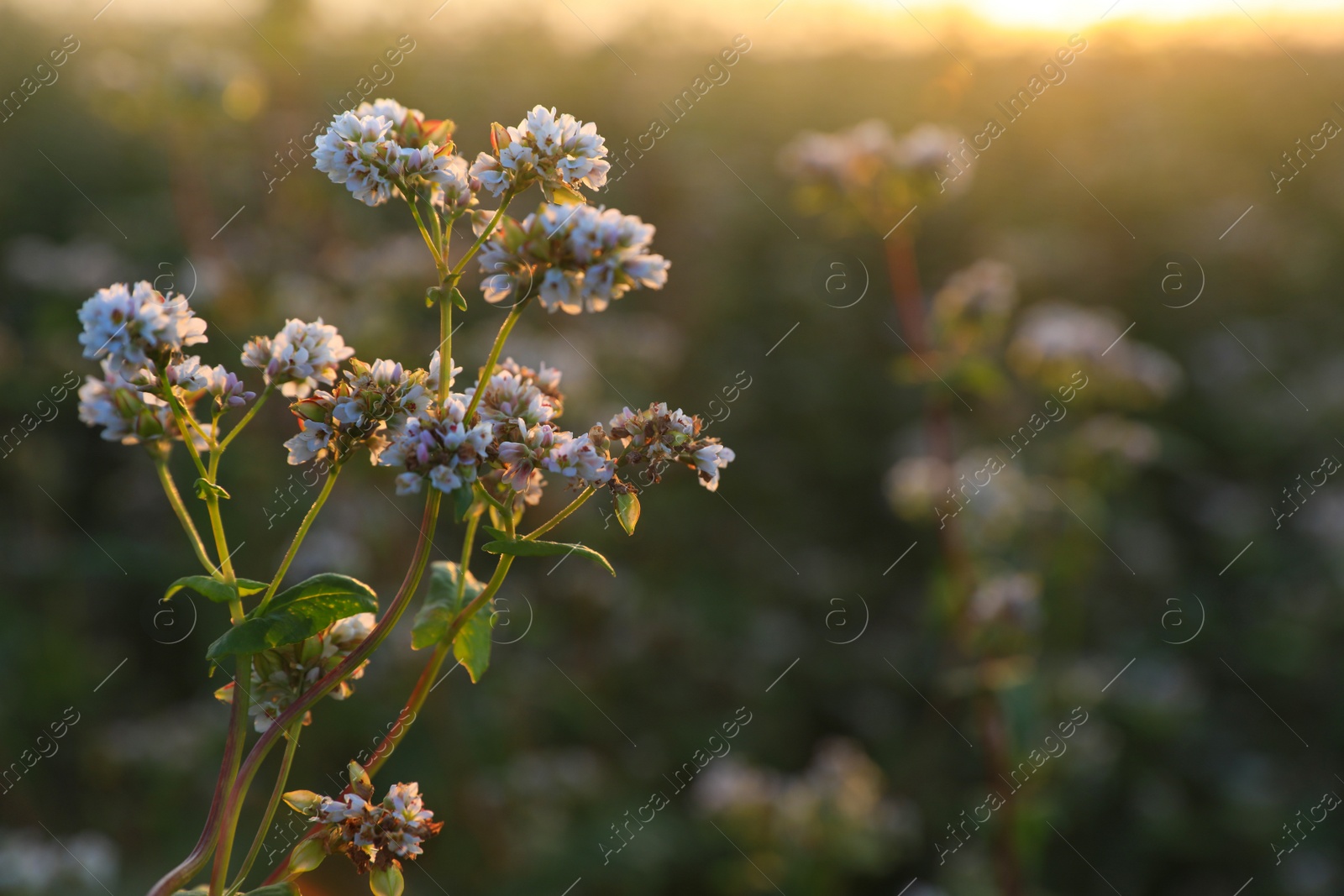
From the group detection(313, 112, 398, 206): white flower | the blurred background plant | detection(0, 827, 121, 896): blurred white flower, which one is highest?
detection(313, 112, 398, 206): white flower

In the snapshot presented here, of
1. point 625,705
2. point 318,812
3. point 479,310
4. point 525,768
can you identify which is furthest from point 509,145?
point 479,310

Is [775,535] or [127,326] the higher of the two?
[127,326]

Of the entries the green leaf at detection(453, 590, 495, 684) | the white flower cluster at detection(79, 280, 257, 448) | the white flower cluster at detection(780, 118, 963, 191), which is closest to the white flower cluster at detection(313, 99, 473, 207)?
the white flower cluster at detection(79, 280, 257, 448)

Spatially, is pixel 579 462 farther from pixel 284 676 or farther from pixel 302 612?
pixel 284 676

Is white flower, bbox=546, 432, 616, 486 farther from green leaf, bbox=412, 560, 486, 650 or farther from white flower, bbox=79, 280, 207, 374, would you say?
white flower, bbox=79, 280, 207, 374

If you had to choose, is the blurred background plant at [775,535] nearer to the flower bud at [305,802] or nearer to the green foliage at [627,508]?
the green foliage at [627,508]

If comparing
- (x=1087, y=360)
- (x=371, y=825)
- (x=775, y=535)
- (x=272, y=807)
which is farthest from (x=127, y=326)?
(x=775, y=535)

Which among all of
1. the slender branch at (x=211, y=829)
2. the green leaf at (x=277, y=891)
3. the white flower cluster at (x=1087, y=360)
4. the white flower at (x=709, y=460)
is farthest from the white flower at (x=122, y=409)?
the white flower cluster at (x=1087, y=360)
